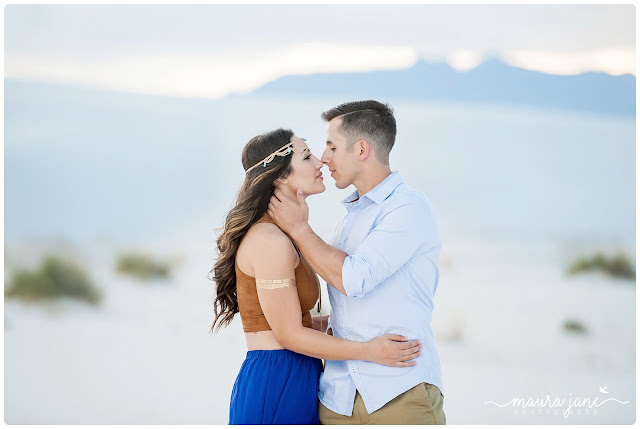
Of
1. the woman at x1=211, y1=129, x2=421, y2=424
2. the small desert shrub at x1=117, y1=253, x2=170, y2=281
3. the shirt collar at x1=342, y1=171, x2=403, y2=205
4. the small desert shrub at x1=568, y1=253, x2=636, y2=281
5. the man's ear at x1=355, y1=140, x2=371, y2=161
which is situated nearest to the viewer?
the woman at x1=211, y1=129, x2=421, y2=424

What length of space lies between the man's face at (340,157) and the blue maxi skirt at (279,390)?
0.64m

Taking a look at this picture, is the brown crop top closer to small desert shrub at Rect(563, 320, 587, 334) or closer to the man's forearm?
the man's forearm

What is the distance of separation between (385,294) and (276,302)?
35 cm

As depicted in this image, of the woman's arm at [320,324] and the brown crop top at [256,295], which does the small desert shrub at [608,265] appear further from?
the brown crop top at [256,295]

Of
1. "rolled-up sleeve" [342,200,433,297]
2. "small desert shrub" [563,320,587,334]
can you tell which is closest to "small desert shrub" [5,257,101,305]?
"small desert shrub" [563,320,587,334]

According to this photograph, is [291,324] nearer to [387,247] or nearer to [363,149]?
[387,247]

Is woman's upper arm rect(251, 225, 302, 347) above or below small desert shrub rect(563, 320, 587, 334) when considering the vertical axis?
above

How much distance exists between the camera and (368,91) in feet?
28.6

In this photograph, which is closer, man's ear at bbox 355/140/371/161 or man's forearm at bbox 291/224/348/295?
man's forearm at bbox 291/224/348/295

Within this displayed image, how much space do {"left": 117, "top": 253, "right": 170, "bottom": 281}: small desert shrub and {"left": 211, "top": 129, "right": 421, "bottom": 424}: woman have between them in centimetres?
618

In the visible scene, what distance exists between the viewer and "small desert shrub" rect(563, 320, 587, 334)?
8.66m

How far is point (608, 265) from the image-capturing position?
9.30 m

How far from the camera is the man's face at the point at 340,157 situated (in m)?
2.57

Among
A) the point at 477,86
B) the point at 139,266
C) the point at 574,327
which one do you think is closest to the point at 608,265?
the point at 574,327
